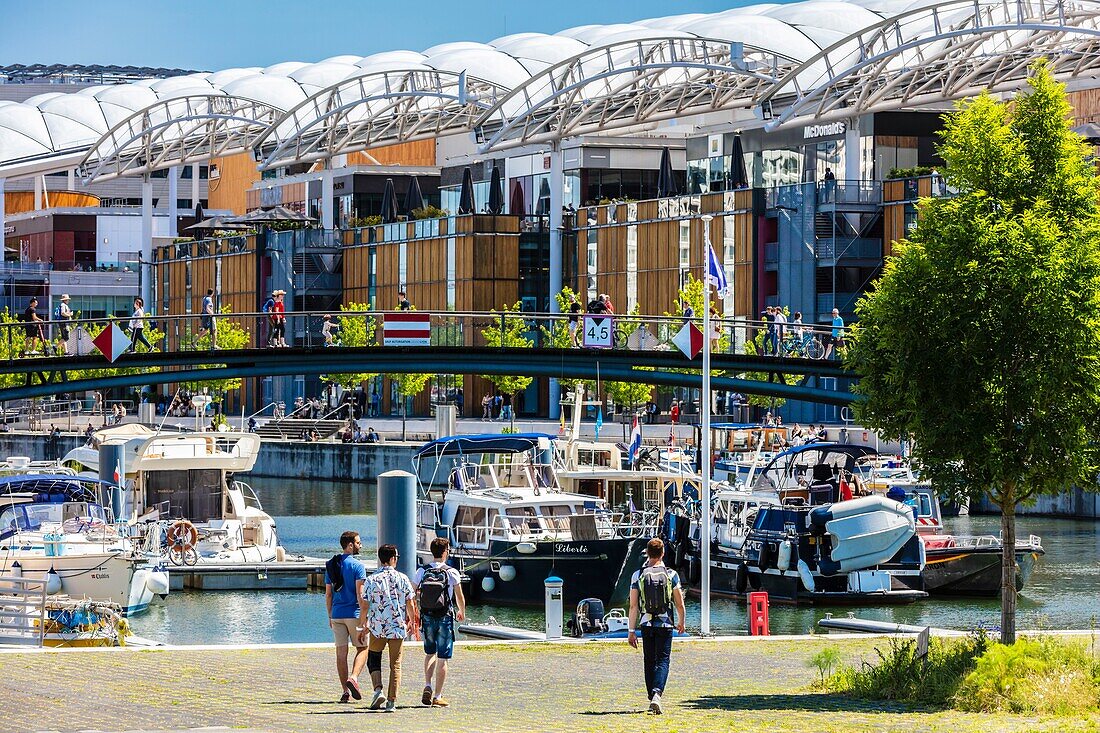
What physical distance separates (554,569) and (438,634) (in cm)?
2446

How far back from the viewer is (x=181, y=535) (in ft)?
169

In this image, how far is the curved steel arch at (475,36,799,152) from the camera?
9319cm

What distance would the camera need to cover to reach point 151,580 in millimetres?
45562

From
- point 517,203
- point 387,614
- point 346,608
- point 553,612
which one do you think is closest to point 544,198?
point 517,203

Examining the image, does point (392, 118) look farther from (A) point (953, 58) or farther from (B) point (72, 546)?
(B) point (72, 546)

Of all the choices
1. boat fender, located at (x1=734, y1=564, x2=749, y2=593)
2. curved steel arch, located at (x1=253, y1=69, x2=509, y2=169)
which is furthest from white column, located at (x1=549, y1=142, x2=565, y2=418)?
boat fender, located at (x1=734, y1=564, x2=749, y2=593)

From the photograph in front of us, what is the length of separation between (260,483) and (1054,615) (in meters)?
53.8

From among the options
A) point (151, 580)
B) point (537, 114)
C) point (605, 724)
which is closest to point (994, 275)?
point (605, 724)

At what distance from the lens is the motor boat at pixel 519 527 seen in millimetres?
44875

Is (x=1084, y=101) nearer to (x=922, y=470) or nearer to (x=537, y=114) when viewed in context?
(x=537, y=114)

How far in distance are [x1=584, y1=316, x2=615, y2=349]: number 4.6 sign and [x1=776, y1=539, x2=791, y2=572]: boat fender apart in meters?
6.44

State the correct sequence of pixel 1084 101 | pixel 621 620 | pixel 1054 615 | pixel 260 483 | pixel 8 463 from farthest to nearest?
pixel 1084 101 < pixel 260 483 < pixel 8 463 < pixel 1054 615 < pixel 621 620

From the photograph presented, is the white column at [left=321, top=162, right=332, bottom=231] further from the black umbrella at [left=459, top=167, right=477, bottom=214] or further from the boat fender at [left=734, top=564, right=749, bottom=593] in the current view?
the boat fender at [left=734, top=564, right=749, bottom=593]

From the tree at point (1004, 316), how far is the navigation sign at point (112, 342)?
1002 inches
